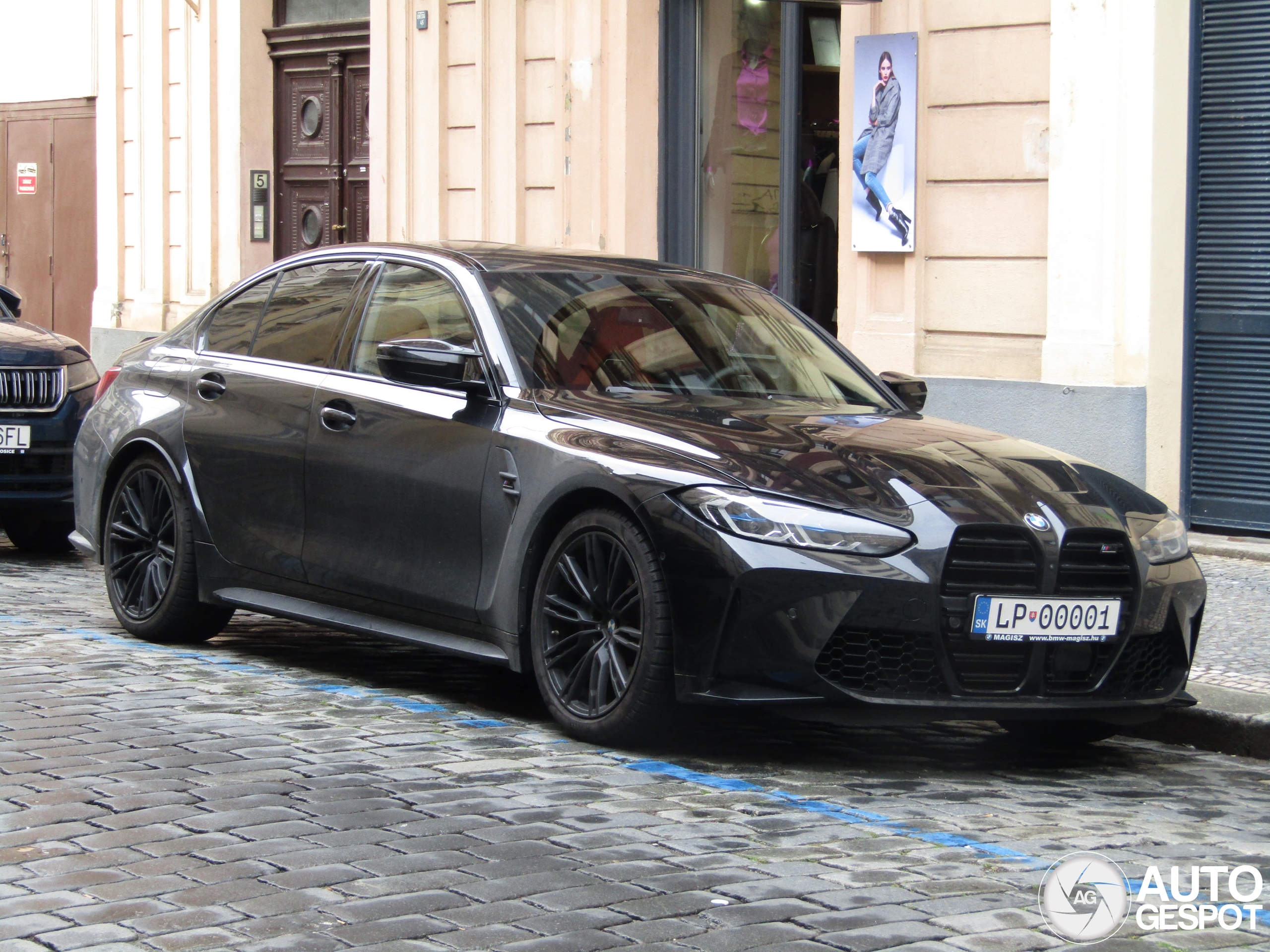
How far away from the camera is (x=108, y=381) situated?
322 inches

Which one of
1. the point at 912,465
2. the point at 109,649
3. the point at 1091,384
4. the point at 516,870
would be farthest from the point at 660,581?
the point at 1091,384

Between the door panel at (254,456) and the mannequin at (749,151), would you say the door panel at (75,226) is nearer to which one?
the mannequin at (749,151)

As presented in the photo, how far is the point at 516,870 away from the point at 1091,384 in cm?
753

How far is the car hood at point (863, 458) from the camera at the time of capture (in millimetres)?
5496

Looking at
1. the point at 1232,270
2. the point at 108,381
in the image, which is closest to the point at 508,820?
the point at 108,381

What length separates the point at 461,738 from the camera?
5891 mm

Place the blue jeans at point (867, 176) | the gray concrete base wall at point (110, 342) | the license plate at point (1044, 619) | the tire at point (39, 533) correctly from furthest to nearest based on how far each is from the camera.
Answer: the gray concrete base wall at point (110, 342)
the blue jeans at point (867, 176)
the tire at point (39, 533)
the license plate at point (1044, 619)

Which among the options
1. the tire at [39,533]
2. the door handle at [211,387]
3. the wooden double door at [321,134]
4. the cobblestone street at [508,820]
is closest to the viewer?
the cobblestone street at [508,820]

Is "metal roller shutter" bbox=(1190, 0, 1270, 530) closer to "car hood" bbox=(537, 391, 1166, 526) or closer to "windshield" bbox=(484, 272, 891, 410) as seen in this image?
"windshield" bbox=(484, 272, 891, 410)

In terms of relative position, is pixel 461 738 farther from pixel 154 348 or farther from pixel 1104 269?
pixel 1104 269

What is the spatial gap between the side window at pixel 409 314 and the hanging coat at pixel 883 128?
6.16 meters

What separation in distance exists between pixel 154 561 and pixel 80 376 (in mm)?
3369

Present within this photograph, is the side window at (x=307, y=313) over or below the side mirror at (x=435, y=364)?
over

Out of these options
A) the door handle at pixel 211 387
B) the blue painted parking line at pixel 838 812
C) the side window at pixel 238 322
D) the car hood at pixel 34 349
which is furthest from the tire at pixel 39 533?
the blue painted parking line at pixel 838 812
